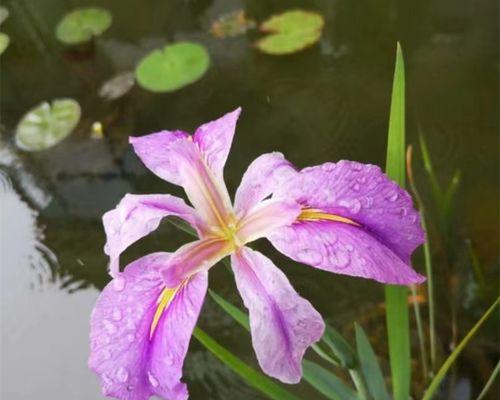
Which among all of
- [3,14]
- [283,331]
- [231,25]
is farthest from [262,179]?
[3,14]

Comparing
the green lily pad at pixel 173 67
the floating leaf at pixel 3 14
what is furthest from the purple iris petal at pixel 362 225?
the floating leaf at pixel 3 14

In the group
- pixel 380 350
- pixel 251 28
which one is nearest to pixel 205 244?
pixel 380 350

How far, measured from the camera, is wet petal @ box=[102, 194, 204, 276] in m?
0.52

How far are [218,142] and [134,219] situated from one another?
128mm

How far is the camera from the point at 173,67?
1.49 metres

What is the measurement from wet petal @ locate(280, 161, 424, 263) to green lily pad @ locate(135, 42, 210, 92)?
3.36 feet

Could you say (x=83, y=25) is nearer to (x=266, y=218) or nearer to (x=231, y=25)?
(x=231, y=25)

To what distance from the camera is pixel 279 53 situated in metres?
1.53

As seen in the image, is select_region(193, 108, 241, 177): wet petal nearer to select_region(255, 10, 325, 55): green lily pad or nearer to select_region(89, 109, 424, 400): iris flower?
select_region(89, 109, 424, 400): iris flower

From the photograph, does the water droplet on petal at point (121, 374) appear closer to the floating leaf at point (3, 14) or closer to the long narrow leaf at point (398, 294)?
the long narrow leaf at point (398, 294)

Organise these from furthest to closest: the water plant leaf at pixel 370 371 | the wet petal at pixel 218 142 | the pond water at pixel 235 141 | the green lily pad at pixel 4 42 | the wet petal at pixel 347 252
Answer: the green lily pad at pixel 4 42, the pond water at pixel 235 141, the water plant leaf at pixel 370 371, the wet petal at pixel 218 142, the wet petal at pixel 347 252

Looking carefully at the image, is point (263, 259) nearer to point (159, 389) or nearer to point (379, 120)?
point (159, 389)

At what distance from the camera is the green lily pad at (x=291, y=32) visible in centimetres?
152

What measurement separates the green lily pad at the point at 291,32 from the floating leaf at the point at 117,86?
338 mm
